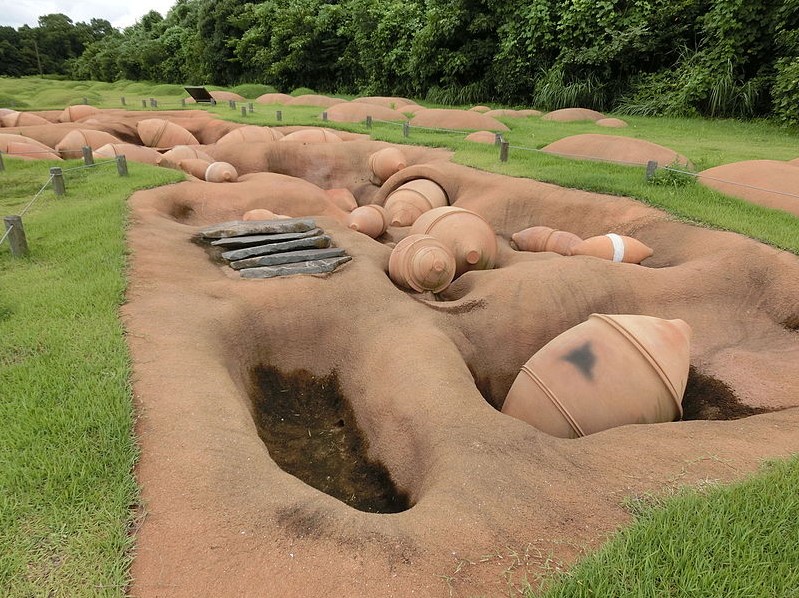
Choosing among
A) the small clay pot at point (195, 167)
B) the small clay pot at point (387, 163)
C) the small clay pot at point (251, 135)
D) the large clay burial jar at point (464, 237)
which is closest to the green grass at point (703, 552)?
the large clay burial jar at point (464, 237)

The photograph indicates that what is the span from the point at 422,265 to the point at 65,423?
3763 mm

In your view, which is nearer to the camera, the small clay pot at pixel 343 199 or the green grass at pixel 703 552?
the green grass at pixel 703 552

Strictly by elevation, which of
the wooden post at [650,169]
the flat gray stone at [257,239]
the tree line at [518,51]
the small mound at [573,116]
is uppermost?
the tree line at [518,51]

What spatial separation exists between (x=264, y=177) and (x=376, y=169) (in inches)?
88.5

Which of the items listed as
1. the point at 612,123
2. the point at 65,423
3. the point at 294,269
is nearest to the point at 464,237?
the point at 294,269

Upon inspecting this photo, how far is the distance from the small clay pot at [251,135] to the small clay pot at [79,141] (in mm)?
2517

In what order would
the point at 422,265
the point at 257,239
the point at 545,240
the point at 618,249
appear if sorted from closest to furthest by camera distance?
the point at 422,265 < the point at 618,249 < the point at 257,239 < the point at 545,240

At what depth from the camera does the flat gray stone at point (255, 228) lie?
6449 millimetres

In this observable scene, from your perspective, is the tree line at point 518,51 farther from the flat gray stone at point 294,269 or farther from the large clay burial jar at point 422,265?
the flat gray stone at point 294,269

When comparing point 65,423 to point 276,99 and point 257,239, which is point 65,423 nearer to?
point 257,239

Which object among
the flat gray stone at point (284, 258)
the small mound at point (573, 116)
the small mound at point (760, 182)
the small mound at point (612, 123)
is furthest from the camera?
the small mound at point (573, 116)

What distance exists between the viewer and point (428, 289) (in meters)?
5.93

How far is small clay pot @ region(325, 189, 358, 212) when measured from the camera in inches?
399

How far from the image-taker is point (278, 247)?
612cm
